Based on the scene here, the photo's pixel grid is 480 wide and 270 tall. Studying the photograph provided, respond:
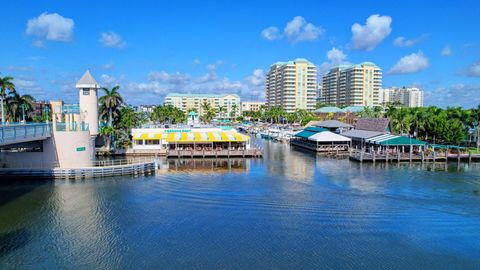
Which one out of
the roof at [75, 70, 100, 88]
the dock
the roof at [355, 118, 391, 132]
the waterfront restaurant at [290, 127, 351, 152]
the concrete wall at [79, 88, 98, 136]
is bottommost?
the dock

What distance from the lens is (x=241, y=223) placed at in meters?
26.4

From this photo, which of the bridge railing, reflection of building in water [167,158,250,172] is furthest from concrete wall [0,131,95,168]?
reflection of building in water [167,158,250,172]

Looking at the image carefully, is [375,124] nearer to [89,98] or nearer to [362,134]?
[362,134]

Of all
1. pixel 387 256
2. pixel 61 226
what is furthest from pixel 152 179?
pixel 387 256

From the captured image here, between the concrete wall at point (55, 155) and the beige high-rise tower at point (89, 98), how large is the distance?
5001mm

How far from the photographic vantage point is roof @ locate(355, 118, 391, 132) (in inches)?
2749

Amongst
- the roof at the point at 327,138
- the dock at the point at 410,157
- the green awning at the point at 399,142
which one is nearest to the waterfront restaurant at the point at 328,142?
the roof at the point at 327,138

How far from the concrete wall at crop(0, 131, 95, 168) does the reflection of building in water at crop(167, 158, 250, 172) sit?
11428 mm

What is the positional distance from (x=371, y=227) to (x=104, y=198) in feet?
73.1

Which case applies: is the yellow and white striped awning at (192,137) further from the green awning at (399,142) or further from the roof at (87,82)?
the green awning at (399,142)

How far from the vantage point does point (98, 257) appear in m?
21.1

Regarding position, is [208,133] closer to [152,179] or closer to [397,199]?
[152,179]

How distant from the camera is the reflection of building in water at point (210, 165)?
49.2 m

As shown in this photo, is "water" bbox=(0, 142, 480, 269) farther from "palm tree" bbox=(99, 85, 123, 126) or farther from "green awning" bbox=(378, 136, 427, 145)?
"palm tree" bbox=(99, 85, 123, 126)
